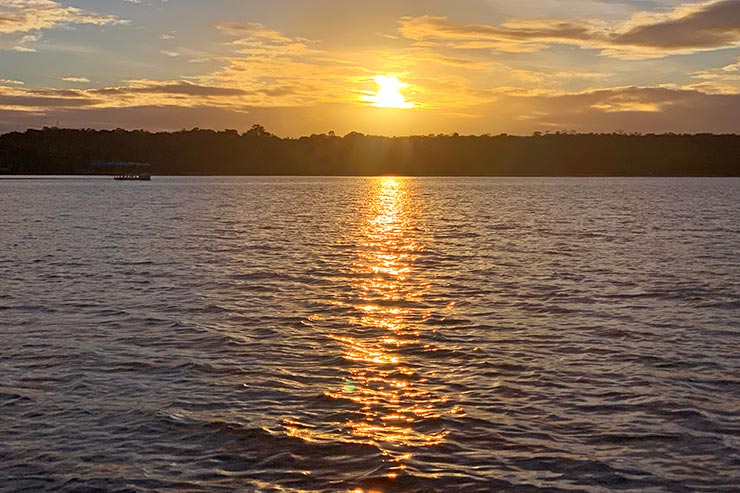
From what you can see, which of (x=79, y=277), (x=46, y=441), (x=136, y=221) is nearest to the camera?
(x=46, y=441)

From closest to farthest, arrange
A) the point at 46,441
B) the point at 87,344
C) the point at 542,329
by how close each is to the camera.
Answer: the point at 46,441 < the point at 87,344 < the point at 542,329

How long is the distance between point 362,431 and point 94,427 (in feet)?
17.2

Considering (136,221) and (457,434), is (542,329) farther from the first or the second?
(136,221)

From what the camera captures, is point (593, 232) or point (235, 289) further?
point (593, 232)

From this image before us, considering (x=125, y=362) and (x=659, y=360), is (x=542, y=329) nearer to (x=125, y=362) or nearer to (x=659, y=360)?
(x=659, y=360)

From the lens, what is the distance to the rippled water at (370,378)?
45.9ft

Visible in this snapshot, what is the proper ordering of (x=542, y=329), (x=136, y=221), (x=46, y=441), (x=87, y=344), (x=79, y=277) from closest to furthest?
(x=46, y=441)
(x=87, y=344)
(x=542, y=329)
(x=79, y=277)
(x=136, y=221)

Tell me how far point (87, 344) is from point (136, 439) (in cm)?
913

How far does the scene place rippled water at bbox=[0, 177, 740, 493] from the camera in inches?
551

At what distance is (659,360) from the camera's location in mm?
21750

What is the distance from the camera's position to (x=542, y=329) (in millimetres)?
26156

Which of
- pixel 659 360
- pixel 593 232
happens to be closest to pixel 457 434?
pixel 659 360

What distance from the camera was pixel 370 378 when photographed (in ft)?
66.0

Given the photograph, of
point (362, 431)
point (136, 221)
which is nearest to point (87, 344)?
point (362, 431)
